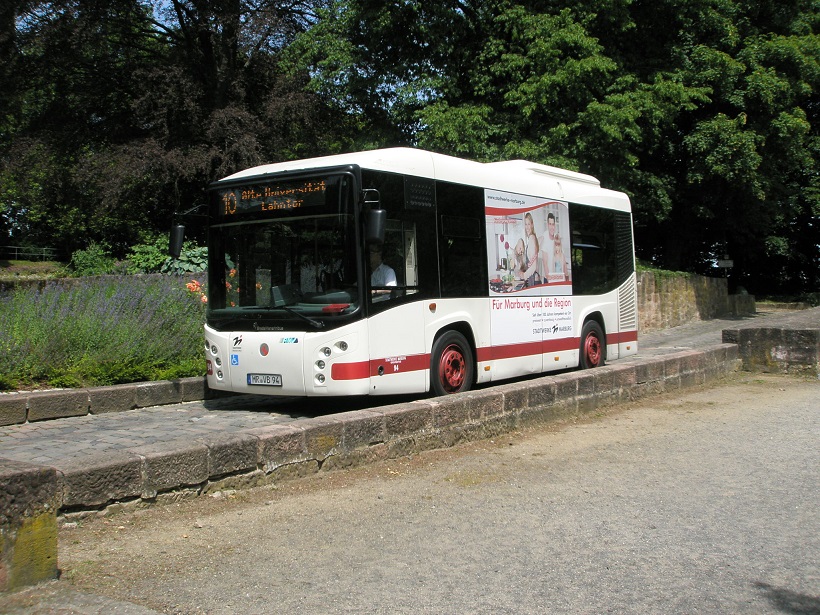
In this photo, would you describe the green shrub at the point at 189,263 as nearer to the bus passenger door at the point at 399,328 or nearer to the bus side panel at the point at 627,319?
the bus side panel at the point at 627,319

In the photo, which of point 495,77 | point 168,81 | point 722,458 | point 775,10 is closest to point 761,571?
point 722,458

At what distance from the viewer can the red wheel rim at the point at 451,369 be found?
10250 millimetres

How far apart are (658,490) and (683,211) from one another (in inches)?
1028

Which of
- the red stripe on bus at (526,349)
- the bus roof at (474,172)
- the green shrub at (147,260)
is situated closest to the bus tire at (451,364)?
the red stripe on bus at (526,349)

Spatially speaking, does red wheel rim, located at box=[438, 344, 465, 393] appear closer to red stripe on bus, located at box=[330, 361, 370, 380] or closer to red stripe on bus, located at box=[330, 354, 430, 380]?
red stripe on bus, located at box=[330, 354, 430, 380]

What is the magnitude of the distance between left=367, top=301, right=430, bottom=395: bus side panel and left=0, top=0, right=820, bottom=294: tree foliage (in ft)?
33.3

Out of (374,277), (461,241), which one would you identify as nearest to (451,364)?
(461,241)

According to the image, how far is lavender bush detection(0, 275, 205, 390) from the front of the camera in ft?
33.2

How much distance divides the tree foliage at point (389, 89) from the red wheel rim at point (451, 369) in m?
9.57

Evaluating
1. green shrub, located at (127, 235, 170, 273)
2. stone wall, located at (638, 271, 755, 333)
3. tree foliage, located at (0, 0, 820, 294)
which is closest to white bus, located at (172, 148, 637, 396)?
tree foliage, located at (0, 0, 820, 294)

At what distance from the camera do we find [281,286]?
9375 millimetres

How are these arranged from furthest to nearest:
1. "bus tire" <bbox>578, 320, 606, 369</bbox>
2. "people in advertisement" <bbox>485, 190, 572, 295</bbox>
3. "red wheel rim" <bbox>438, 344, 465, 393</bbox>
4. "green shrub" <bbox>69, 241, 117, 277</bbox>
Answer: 1. "green shrub" <bbox>69, 241, 117, 277</bbox>
2. "bus tire" <bbox>578, 320, 606, 369</bbox>
3. "people in advertisement" <bbox>485, 190, 572, 295</bbox>
4. "red wheel rim" <bbox>438, 344, 465, 393</bbox>

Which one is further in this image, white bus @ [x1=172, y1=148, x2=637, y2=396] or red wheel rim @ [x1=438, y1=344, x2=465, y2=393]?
red wheel rim @ [x1=438, y1=344, x2=465, y2=393]

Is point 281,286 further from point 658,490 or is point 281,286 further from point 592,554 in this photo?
point 592,554
